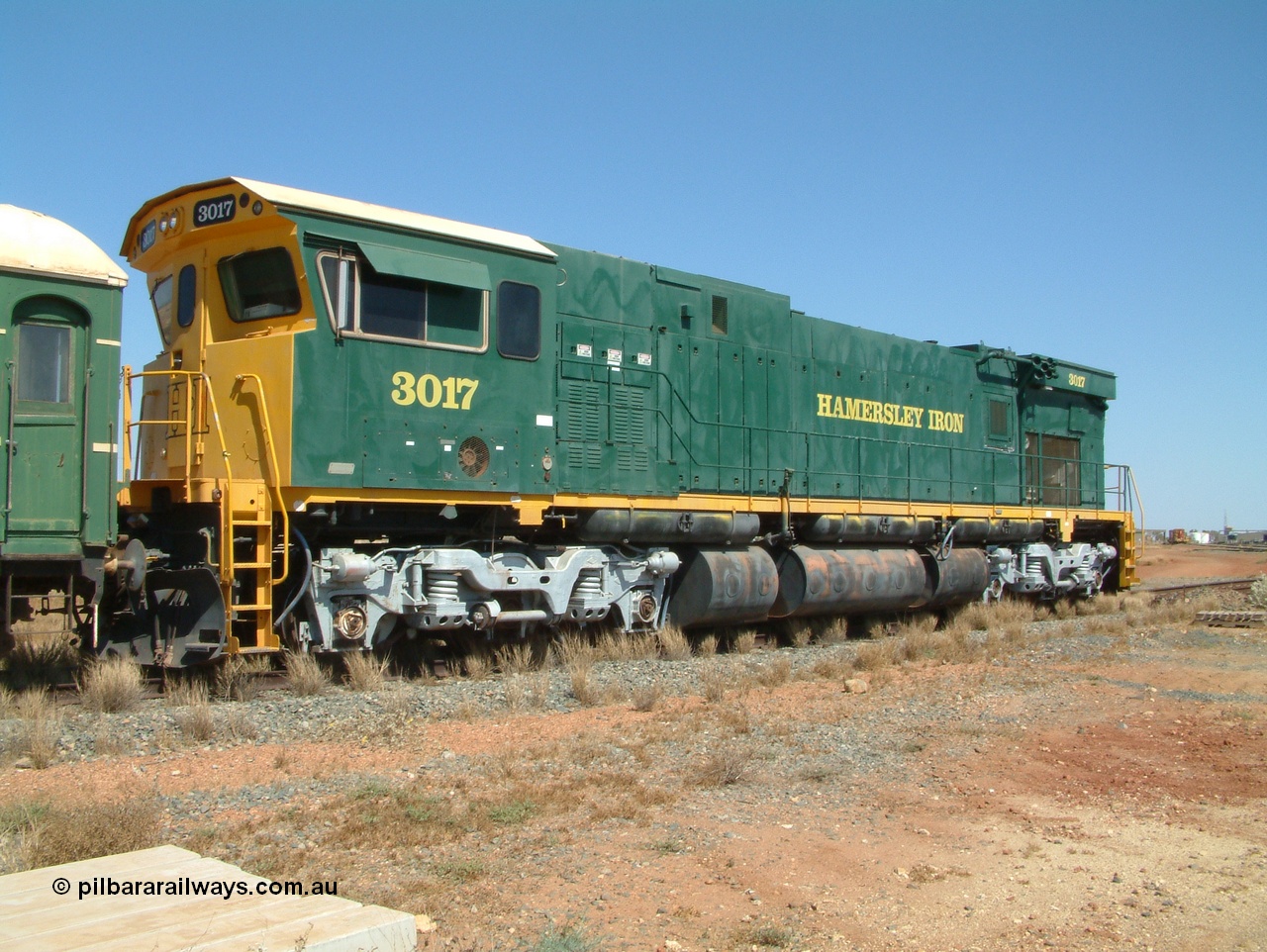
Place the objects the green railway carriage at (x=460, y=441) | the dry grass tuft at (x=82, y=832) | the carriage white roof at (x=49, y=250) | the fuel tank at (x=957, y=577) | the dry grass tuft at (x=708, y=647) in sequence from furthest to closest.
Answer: the fuel tank at (x=957, y=577) → the dry grass tuft at (x=708, y=647) → the green railway carriage at (x=460, y=441) → the carriage white roof at (x=49, y=250) → the dry grass tuft at (x=82, y=832)

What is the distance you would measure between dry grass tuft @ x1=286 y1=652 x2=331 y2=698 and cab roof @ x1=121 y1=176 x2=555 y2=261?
385 centimetres

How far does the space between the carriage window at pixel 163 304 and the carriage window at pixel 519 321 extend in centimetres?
317

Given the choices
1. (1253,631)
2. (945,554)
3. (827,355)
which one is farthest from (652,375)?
(1253,631)

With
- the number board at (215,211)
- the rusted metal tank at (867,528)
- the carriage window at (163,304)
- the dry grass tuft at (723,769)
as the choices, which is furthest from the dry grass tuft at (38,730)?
the rusted metal tank at (867,528)

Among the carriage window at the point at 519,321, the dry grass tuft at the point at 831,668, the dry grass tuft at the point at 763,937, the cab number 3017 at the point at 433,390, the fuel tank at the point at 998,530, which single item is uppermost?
the carriage window at the point at 519,321

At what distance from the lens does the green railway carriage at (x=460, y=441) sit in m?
9.23

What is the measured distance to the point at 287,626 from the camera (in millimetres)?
9523

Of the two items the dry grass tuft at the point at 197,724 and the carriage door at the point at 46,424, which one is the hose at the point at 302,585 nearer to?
the dry grass tuft at the point at 197,724

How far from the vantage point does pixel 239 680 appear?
29.7 ft

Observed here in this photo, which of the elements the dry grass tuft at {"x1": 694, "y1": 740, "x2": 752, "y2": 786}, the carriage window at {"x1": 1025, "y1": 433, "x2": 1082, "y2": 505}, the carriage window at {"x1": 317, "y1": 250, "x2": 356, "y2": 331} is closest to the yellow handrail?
the carriage window at {"x1": 317, "y1": 250, "x2": 356, "y2": 331}

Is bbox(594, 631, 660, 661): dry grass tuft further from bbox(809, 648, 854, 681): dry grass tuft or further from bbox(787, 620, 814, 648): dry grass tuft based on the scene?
bbox(787, 620, 814, 648): dry grass tuft

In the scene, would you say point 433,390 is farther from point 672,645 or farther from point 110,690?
point 672,645

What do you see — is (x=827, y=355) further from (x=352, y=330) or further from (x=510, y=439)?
(x=352, y=330)

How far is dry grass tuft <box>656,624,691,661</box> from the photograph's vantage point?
12.0 metres
